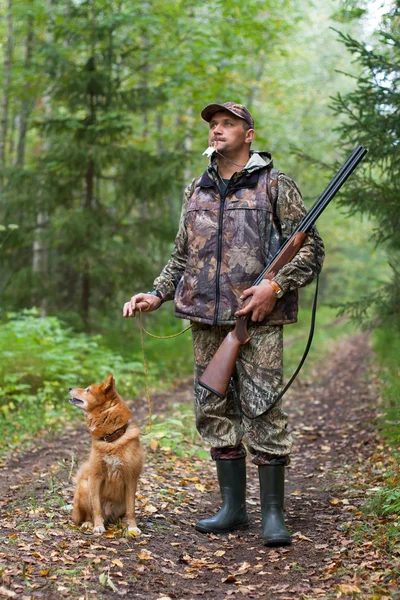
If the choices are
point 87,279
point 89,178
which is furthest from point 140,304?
point 89,178

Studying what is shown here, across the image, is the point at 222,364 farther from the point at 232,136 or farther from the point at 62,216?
the point at 62,216

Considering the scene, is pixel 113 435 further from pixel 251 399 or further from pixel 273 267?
pixel 273 267

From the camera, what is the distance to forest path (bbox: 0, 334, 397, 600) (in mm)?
3514

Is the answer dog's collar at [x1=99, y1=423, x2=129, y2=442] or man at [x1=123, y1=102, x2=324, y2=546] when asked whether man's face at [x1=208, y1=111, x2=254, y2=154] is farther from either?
dog's collar at [x1=99, y1=423, x2=129, y2=442]

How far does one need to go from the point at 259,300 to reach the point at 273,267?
10.2 inches

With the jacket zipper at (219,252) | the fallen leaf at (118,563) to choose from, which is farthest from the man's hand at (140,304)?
the fallen leaf at (118,563)

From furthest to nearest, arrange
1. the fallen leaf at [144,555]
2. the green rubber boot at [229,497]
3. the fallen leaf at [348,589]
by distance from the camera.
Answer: the green rubber boot at [229,497] < the fallen leaf at [144,555] < the fallen leaf at [348,589]

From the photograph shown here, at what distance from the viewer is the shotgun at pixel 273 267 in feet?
14.0

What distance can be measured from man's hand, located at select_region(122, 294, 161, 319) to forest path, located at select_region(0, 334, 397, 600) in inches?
58.8

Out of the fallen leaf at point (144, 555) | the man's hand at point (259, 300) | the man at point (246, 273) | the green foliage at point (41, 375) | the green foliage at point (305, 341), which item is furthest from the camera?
the green foliage at point (305, 341)

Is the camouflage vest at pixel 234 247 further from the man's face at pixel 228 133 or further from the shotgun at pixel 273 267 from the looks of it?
the man's face at pixel 228 133

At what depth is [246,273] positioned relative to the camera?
4426mm

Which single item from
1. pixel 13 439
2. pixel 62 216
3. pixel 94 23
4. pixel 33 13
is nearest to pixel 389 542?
pixel 13 439

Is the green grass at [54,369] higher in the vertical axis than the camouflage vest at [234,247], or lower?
lower
